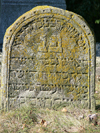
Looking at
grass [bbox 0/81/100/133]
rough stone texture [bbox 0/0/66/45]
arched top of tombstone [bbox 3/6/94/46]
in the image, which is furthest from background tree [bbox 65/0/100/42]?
grass [bbox 0/81/100/133]

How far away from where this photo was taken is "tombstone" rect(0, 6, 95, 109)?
2.94m

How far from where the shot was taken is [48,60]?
9.89 ft

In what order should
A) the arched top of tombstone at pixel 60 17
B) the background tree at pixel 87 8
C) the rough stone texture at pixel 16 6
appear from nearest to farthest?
the arched top of tombstone at pixel 60 17, the rough stone texture at pixel 16 6, the background tree at pixel 87 8

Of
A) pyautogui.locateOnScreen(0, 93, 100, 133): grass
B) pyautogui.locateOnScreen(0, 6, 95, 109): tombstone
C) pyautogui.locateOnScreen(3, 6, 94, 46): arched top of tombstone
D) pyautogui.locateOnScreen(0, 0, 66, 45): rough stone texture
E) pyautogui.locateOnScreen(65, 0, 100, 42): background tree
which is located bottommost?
pyautogui.locateOnScreen(0, 93, 100, 133): grass

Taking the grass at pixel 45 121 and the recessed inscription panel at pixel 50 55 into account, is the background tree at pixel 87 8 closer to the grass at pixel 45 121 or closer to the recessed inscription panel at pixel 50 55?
the recessed inscription panel at pixel 50 55

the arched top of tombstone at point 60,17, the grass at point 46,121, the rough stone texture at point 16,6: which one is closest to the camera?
the grass at point 46,121

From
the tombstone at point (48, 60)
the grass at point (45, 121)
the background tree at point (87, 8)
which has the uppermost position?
the background tree at point (87, 8)

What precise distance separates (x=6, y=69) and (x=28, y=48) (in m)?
0.43

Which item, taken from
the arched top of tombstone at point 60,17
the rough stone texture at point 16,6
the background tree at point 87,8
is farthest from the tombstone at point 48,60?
the background tree at point 87,8

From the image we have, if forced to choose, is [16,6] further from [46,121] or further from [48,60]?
[46,121]

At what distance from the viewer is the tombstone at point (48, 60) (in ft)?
9.65

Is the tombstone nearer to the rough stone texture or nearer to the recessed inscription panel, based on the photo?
the recessed inscription panel

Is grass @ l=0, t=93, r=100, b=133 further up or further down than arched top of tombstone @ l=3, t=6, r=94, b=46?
further down

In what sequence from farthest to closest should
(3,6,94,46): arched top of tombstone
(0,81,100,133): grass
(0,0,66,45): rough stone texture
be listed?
(0,0,66,45): rough stone texture, (3,6,94,46): arched top of tombstone, (0,81,100,133): grass
